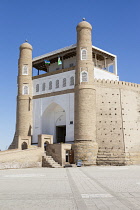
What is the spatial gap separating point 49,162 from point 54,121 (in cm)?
719

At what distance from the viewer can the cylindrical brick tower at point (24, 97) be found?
89.0 ft

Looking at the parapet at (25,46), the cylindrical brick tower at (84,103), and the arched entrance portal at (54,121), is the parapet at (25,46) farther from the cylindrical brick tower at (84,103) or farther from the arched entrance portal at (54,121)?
the arched entrance portal at (54,121)

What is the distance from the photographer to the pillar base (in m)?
22.5

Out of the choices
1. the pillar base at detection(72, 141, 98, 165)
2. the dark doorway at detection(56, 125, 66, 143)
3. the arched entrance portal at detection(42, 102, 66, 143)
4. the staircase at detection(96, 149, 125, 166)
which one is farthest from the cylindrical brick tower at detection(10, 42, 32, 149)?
the staircase at detection(96, 149, 125, 166)

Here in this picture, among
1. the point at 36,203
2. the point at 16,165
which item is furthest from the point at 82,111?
the point at 36,203

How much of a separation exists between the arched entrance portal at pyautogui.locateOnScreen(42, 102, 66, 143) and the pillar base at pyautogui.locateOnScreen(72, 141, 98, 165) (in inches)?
201

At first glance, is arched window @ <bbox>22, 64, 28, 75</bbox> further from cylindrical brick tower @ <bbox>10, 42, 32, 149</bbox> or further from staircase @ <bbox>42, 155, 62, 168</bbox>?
staircase @ <bbox>42, 155, 62, 168</bbox>

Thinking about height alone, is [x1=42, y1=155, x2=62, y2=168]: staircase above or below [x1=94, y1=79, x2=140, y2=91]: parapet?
below

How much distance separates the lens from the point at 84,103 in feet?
77.3

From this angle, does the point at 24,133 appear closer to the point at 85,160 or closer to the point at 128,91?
the point at 85,160

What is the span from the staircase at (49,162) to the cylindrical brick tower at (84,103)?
188cm

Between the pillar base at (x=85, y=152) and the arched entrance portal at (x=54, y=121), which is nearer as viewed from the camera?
the pillar base at (x=85, y=152)

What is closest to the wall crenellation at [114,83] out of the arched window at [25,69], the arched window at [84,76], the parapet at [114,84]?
the parapet at [114,84]

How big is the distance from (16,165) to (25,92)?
10368 millimetres
